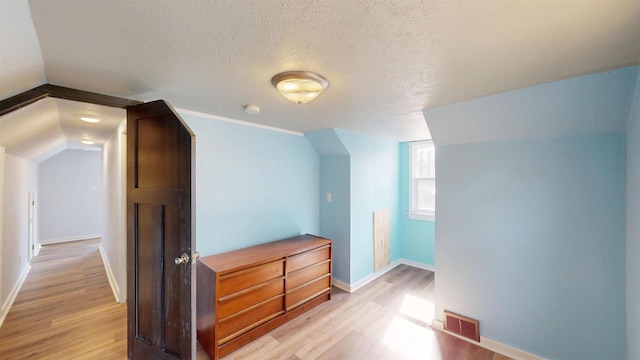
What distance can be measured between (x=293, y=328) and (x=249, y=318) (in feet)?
1.71

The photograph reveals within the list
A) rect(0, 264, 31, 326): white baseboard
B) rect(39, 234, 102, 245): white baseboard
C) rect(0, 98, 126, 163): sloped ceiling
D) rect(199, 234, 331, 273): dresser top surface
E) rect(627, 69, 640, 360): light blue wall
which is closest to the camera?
rect(627, 69, 640, 360): light blue wall

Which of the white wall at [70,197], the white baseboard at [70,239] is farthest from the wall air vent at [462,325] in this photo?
the white baseboard at [70,239]

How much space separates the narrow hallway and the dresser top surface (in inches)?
43.4

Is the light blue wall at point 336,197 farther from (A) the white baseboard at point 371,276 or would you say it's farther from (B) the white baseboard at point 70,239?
(B) the white baseboard at point 70,239

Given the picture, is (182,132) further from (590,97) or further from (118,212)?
(590,97)

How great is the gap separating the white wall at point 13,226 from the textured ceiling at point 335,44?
7.98 ft

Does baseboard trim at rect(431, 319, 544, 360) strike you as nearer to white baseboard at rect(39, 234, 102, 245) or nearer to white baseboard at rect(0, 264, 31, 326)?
white baseboard at rect(0, 264, 31, 326)

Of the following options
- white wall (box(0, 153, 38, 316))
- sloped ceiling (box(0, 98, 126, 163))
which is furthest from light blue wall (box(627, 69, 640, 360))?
white wall (box(0, 153, 38, 316))

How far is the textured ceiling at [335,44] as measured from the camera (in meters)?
Result: 0.91

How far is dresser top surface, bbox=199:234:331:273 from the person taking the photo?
7.34ft

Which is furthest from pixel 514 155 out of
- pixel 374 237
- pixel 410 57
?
pixel 374 237

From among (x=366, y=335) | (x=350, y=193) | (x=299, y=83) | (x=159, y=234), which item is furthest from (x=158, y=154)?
(x=366, y=335)

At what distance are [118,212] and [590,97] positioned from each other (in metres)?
4.72

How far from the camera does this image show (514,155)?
2.19 meters
